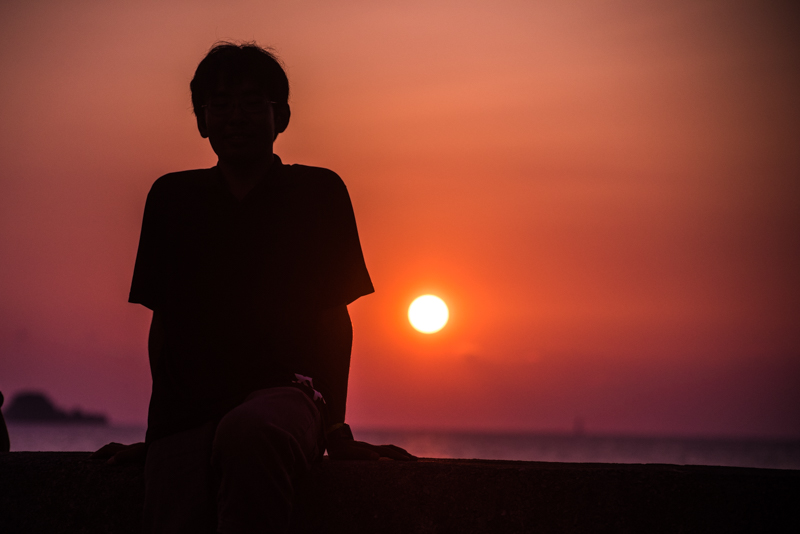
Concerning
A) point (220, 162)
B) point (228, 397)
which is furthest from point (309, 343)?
point (220, 162)

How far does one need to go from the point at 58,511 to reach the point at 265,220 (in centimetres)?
139

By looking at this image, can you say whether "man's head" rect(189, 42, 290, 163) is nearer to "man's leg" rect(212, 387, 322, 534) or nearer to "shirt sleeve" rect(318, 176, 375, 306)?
"shirt sleeve" rect(318, 176, 375, 306)

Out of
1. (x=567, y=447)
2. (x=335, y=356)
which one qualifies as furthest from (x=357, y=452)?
(x=567, y=447)

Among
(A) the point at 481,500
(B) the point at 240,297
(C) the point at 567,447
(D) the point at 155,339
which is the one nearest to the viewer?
(A) the point at 481,500

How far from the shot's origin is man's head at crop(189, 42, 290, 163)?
2525mm

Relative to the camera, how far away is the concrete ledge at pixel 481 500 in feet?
6.89

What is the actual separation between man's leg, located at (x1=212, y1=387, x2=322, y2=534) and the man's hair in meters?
1.44

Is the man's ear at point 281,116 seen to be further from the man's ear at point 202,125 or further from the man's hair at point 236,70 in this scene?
the man's ear at point 202,125

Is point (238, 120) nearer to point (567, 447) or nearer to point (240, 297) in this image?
point (240, 297)

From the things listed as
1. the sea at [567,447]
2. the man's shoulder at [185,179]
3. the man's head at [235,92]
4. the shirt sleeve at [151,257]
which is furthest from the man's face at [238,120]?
the sea at [567,447]

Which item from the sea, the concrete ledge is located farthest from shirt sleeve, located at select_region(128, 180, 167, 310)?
the sea

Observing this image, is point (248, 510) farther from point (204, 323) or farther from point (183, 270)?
point (183, 270)

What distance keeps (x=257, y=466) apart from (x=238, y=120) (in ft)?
4.87

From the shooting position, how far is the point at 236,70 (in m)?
2.55
